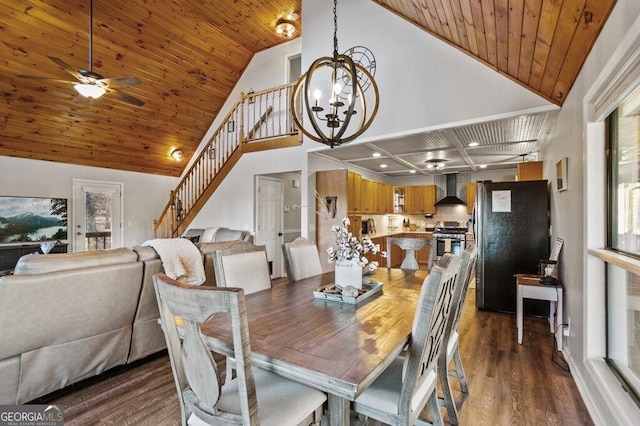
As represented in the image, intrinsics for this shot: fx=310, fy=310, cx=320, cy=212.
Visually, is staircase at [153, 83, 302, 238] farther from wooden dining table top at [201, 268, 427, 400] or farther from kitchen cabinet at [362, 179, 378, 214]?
wooden dining table top at [201, 268, 427, 400]

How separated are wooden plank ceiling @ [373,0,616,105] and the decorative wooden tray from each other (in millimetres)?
2084

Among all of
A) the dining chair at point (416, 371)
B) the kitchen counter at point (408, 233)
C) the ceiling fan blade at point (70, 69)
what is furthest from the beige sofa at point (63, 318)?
the kitchen counter at point (408, 233)

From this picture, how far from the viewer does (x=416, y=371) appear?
53.9 inches

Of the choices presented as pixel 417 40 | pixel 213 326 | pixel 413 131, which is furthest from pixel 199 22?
pixel 213 326

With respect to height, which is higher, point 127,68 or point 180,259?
point 127,68

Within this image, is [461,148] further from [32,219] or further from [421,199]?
[32,219]

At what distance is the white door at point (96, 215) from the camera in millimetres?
6281

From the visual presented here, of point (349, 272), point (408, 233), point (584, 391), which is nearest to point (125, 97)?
point (349, 272)

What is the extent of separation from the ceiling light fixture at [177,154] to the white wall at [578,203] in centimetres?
729

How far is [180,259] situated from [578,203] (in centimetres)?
345

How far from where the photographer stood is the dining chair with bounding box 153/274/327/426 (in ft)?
3.50

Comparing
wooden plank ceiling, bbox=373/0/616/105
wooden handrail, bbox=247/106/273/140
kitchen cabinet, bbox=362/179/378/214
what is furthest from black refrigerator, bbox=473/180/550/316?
wooden handrail, bbox=247/106/273/140

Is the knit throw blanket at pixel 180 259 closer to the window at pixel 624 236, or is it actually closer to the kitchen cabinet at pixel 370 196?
the window at pixel 624 236

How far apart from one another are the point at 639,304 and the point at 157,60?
7039 mm
